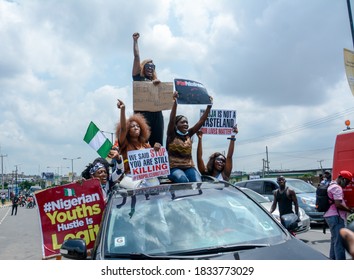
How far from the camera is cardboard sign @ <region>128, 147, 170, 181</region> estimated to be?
474cm

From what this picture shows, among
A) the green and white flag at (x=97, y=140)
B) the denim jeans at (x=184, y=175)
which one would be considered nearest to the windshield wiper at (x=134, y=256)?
the denim jeans at (x=184, y=175)

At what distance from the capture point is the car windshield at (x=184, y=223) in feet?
10.1

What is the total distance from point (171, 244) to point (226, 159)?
3.13 m

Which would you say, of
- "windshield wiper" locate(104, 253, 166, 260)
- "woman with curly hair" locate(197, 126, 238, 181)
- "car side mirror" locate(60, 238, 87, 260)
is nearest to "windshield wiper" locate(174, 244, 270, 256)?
"windshield wiper" locate(104, 253, 166, 260)

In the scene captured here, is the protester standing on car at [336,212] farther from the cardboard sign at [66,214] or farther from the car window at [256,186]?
the car window at [256,186]

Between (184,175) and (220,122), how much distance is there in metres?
1.49

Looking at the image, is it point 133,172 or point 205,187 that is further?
point 133,172

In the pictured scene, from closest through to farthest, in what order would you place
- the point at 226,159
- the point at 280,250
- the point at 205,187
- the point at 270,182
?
the point at 280,250, the point at 205,187, the point at 226,159, the point at 270,182

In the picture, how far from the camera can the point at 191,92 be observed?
595 centimetres

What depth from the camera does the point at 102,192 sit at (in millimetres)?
4625

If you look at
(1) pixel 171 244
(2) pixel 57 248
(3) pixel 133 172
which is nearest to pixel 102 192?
(3) pixel 133 172

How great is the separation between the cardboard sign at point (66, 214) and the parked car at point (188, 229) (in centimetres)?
83

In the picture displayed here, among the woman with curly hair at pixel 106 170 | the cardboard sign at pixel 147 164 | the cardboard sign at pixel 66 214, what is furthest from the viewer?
the woman with curly hair at pixel 106 170
